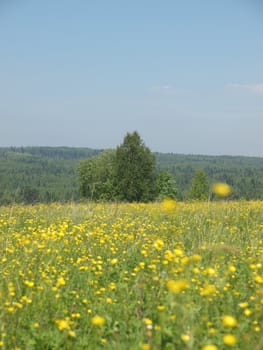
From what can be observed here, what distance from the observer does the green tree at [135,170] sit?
150ft

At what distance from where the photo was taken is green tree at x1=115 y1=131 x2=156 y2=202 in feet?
150

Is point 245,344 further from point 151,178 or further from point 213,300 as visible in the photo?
point 151,178

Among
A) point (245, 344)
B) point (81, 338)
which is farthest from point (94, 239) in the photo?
point (245, 344)

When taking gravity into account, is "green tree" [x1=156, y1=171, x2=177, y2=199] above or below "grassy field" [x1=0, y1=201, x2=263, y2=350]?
below

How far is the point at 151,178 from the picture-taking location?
4781 centimetres

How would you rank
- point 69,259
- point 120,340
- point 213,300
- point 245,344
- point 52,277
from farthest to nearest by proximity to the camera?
point 69,259 < point 52,277 < point 213,300 < point 120,340 < point 245,344

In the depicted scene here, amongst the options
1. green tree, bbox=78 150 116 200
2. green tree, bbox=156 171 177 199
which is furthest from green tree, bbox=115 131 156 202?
green tree, bbox=78 150 116 200

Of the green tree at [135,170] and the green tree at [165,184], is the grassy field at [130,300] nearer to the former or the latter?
the green tree at [135,170]

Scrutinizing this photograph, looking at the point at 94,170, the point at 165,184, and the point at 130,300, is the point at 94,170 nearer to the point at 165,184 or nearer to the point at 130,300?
the point at 165,184

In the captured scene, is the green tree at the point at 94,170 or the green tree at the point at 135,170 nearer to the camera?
the green tree at the point at 135,170

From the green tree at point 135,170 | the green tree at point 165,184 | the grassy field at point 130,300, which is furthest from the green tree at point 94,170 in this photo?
the grassy field at point 130,300

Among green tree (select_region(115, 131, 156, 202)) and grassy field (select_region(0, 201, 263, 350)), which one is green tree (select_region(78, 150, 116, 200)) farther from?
grassy field (select_region(0, 201, 263, 350))

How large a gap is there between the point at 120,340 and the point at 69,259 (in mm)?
2067

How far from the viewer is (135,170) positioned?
46.1 meters
